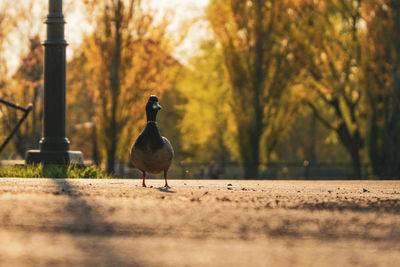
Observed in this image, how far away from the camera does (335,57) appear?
2895cm

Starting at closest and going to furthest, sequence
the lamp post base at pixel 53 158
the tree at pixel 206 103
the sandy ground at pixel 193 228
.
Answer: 1. the sandy ground at pixel 193 228
2. the lamp post base at pixel 53 158
3. the tree at pixel 206 103

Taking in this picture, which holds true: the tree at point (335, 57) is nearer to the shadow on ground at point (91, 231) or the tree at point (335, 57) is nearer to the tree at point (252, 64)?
the tree at point (252, 64)

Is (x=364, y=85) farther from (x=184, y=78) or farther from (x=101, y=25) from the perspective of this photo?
(x=184, y=78)

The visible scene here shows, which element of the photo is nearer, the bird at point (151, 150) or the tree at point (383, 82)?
the bird at point (151, 150)

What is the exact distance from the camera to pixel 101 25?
25.3m

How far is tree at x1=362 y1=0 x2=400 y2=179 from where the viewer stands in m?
24.3

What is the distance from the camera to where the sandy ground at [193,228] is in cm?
420

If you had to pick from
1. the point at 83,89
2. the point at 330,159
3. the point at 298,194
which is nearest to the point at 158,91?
the point at 298,194

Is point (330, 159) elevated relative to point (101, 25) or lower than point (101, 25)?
lower

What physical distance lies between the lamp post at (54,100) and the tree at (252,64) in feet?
42.1

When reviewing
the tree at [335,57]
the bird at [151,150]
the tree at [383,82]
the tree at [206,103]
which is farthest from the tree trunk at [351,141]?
the bird at [151,150]

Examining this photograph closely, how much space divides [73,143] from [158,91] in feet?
78.7

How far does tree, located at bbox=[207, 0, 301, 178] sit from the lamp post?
12831 mm

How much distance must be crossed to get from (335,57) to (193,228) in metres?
24.2
